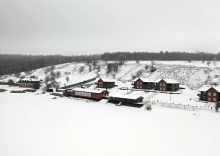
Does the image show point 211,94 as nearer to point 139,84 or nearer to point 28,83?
point 139,84

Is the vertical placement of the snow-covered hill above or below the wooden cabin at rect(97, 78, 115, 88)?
above

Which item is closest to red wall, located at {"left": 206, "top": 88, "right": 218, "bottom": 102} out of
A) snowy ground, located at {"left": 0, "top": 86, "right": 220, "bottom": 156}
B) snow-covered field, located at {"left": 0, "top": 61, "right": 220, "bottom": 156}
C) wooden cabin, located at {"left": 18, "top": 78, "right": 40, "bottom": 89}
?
snow-covered field, located at {"left": 0, "top": 61, "right": 220, "bottom": 156}

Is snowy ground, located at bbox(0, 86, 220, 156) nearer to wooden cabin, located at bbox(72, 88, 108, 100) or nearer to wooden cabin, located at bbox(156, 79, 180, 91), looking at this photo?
wooden cabin, located at bbox(72, 88, 108, 100)

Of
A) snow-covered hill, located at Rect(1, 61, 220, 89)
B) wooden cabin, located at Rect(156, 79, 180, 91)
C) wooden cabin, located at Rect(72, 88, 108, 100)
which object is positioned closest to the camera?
wooden cabin, located at Rect(72, 88, 108, 100)

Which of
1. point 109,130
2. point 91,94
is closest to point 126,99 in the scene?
point 91,94

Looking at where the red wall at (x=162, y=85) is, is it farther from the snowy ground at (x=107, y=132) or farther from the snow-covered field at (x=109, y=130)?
the snowy ground at (x=107, y=132)

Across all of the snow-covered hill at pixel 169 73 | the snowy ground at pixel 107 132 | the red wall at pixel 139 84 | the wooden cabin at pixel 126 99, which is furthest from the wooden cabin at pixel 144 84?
the snowy ground at pixel 107 132
